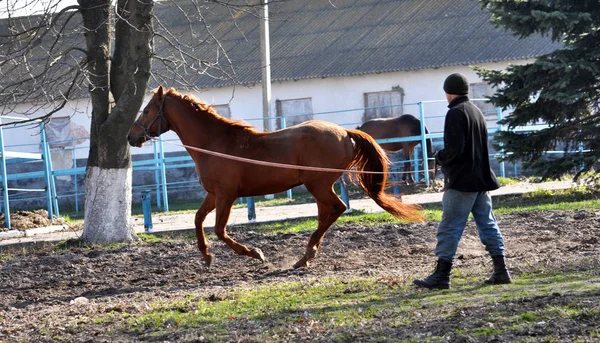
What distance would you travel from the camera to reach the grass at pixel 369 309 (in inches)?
219

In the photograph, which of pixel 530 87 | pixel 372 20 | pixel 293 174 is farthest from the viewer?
pixel 372 20

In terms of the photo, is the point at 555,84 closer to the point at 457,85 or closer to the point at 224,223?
the point at 224,223

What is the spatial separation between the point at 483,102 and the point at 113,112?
15.6m

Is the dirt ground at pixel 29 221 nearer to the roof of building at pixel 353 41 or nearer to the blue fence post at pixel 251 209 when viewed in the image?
the blue fence post at pixel 251 209

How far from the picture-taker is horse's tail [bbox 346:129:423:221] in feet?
32.1

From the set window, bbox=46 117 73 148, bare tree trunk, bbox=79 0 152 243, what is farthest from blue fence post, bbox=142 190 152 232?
window, bbox=46 117 73 148

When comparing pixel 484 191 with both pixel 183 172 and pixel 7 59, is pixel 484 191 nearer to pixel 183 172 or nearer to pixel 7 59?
pixel 7 59

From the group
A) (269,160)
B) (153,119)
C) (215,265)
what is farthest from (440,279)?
(153,119)

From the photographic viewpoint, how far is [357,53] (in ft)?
92.6

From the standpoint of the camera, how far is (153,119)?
33.0ft

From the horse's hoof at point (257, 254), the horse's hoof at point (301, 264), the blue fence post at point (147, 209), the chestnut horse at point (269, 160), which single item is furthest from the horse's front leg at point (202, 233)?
the blue fence post at point (147, 209)

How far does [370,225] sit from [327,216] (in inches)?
123

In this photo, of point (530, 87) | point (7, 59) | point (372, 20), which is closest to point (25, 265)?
point (7, 59)

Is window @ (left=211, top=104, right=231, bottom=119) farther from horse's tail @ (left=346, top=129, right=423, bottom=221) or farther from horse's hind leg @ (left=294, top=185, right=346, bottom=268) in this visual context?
horse's hind leg @ (left=294, top=185, right=346, bottom=268)
